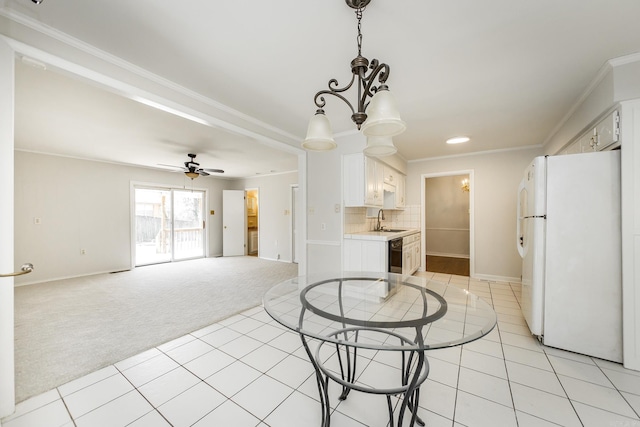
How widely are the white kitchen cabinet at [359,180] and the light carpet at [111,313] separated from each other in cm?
208

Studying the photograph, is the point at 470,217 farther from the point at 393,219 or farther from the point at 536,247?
the point at 536,247

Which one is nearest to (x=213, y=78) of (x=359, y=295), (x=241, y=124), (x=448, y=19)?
(x=241, y=124)

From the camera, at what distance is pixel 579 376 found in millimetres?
1790

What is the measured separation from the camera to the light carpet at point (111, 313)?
201cm

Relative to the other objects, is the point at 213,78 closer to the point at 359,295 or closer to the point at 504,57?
the point at 359,295

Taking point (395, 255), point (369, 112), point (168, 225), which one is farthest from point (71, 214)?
point (369, 112)

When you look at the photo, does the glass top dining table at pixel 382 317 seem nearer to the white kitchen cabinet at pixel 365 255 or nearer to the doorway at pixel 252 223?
the white kitchen cabinet at pixel 365 255

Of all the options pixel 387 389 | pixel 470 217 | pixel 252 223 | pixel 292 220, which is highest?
pixel 470 217

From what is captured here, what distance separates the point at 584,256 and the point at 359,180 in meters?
2.35

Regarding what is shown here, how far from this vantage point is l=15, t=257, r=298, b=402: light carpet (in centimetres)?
201

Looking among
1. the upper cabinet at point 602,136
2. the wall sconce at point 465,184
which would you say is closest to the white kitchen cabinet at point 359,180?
the upper cabinet at point 602,136

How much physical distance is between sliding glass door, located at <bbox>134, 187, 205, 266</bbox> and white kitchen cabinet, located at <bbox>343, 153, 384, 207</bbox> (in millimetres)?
5219

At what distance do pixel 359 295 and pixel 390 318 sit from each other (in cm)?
55

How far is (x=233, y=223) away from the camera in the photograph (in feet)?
23.7
